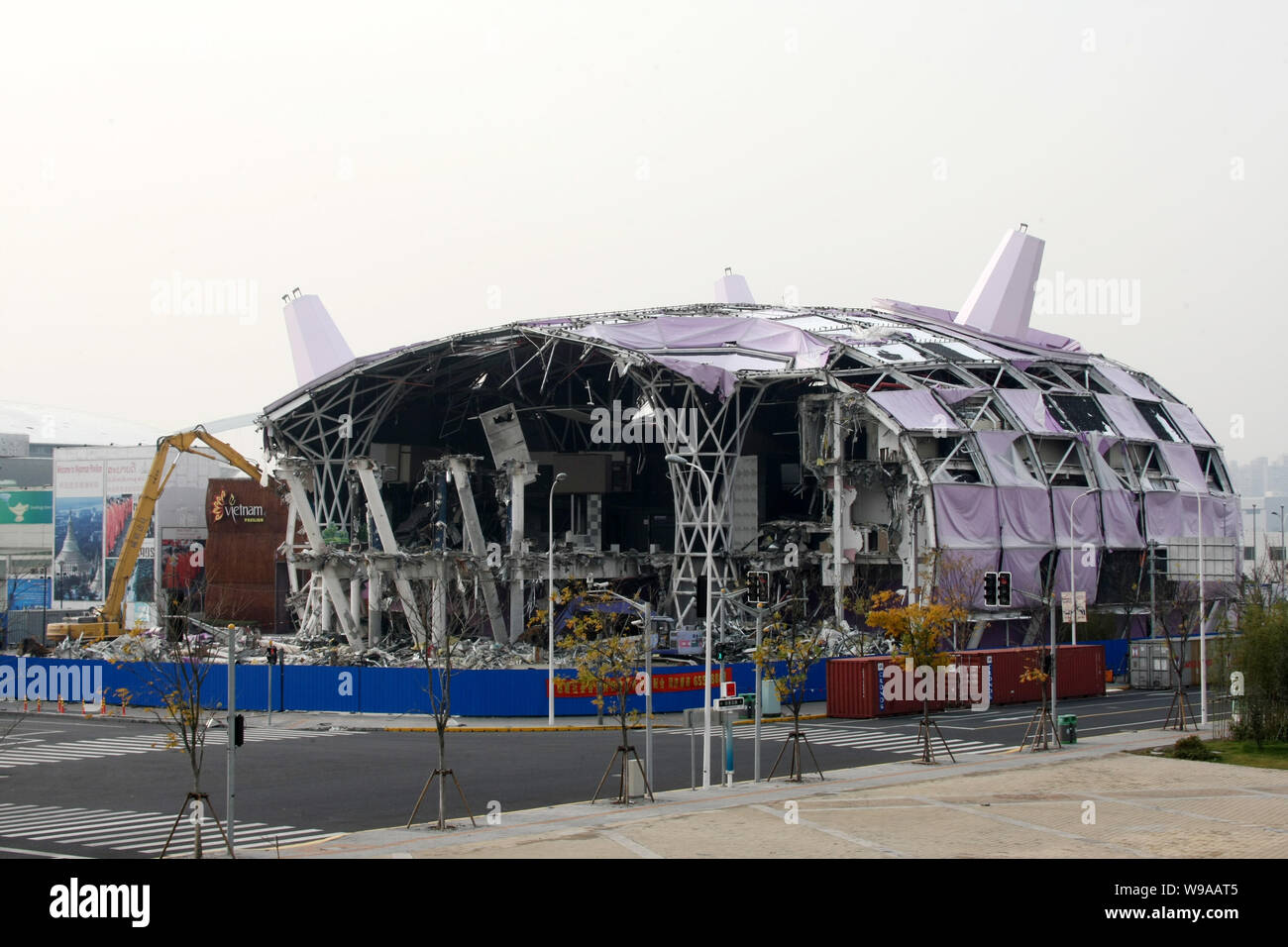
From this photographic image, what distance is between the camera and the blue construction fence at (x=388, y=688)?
169 feet

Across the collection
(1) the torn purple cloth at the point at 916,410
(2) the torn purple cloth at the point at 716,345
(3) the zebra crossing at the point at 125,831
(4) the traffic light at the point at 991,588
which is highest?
(2) the torn purple cloth at the point at 716,345

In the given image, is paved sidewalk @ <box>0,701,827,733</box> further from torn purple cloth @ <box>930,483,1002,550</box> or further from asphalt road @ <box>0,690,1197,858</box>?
torn purple cloth @ <box>930,483,1002,550</box>

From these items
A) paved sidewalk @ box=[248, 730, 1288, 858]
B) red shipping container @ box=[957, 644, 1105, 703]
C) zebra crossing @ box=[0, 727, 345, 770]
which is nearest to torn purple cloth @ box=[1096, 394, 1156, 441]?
red shipping container @ box=[957, 644, 1105, 703]

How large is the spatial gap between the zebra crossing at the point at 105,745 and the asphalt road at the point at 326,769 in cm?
7

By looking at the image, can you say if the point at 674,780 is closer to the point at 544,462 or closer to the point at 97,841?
the point at 97,841

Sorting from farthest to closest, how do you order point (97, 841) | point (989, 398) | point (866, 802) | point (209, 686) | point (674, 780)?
1. point (989, 398)
2. point (209, 686)
3. point (674, 780)
4. point (866, 802)
5. point (97, 841)

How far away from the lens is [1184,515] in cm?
8106

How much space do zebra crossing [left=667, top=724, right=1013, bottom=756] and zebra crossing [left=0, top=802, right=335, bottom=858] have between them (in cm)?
1893

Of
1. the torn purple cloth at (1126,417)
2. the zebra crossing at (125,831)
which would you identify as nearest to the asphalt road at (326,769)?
the zebra crossing at (125,831)

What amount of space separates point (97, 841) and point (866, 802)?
15.9m

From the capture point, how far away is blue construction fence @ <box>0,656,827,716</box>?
169ft

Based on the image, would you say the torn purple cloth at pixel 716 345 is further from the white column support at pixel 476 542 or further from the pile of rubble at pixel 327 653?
the pile of rubble at pixel 327 653
